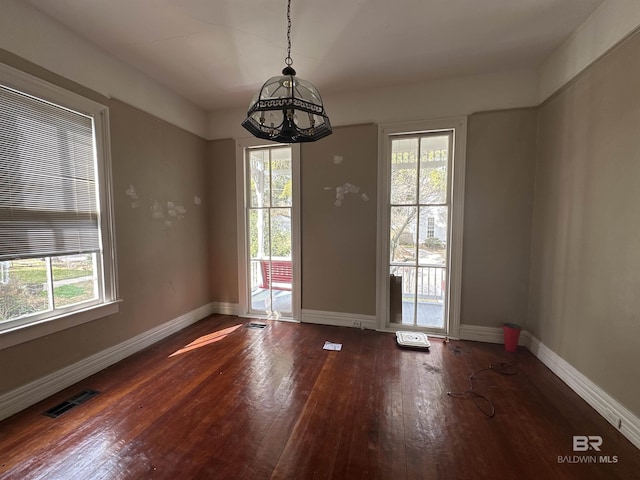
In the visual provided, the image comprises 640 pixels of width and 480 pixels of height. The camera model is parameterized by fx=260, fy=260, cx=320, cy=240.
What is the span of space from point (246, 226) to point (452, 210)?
262 cm

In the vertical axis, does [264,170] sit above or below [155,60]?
below

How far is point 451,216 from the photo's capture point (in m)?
2.93

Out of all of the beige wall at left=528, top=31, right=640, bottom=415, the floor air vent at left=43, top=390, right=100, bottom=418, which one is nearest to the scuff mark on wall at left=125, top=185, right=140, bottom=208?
the floor air vent at left=43, top=390, right=100, bottom=418

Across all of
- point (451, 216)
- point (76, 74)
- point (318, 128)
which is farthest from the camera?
point (451, 216)

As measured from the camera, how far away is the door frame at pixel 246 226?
11.0 ft

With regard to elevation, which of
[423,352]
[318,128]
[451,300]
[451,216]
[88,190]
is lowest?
[423,352]

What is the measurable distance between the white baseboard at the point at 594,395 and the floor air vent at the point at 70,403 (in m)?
3.68

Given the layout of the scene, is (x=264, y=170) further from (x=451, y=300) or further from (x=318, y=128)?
(x=451, y=300)

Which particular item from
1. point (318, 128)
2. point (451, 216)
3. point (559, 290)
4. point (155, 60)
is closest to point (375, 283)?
point (451, 216)

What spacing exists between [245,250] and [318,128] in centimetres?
242

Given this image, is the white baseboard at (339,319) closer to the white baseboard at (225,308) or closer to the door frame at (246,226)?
the door frame at (246,226)

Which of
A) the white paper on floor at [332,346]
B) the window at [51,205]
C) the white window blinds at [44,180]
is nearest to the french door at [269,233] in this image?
the white paper on floor at [332,346]

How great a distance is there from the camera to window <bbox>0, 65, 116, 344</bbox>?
179 cm

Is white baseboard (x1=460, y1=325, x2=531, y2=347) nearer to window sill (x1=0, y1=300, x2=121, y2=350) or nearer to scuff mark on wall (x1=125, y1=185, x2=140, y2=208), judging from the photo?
window sill (x1=0, y1=300, x2=121, y2=350)
